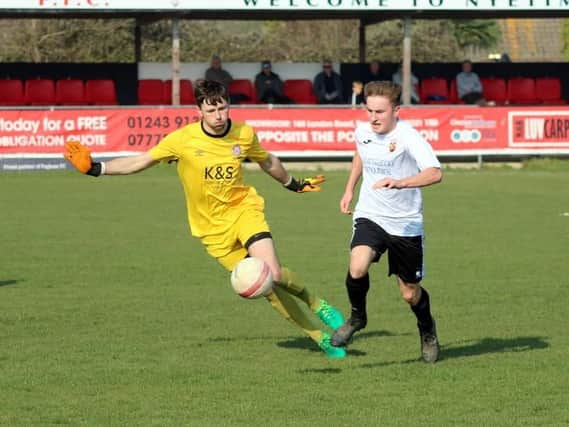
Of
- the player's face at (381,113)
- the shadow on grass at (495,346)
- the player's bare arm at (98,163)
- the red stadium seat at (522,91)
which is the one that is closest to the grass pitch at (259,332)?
the shadow on grass at (495,346)

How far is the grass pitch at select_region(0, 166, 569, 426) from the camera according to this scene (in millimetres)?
7445

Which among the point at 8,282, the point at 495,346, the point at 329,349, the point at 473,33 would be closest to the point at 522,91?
the point at 8,282

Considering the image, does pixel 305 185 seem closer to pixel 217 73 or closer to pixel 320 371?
pixel 320 371

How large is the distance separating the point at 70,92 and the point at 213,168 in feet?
77.1

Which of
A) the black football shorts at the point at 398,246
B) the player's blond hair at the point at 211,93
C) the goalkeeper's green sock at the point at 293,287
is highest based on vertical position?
the player's blond hair at the point at 211,93

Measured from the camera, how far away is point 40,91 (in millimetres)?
31625

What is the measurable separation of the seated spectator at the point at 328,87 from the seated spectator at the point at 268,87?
87 centimetres

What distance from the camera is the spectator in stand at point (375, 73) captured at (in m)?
31.8

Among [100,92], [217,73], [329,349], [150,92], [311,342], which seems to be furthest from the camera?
[150,92]

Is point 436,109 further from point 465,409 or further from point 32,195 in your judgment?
point 465,409

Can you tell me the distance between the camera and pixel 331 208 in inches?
823

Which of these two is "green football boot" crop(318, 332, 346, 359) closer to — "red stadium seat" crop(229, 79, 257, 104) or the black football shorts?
the black football shorts

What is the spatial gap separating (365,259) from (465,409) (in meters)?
1.60

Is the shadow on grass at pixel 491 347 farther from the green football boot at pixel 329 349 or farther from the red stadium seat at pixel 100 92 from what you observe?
the red stadium seat at pixel 100 92
